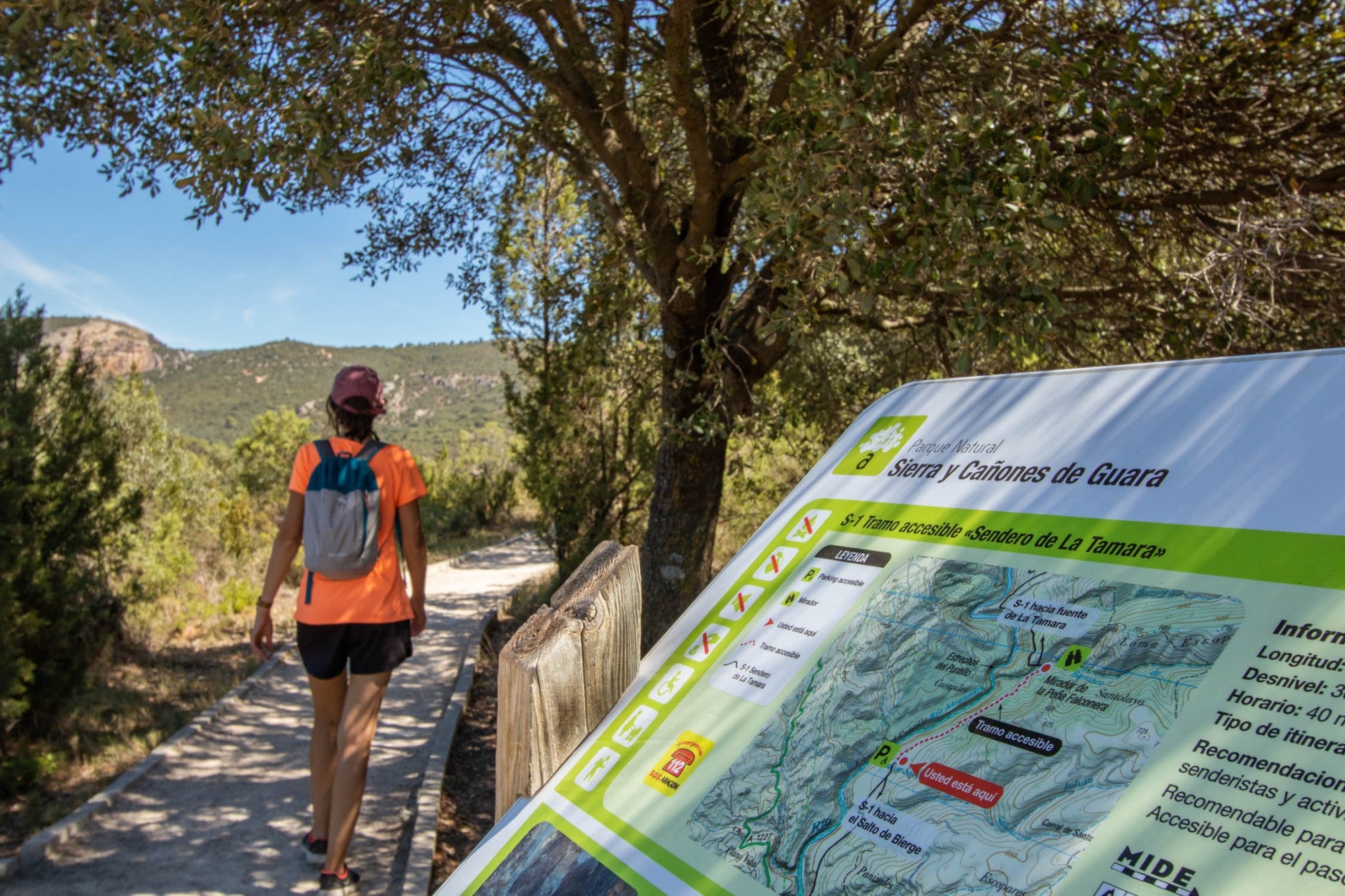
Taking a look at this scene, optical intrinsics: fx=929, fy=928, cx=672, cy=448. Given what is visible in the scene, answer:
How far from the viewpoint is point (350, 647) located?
154 inches

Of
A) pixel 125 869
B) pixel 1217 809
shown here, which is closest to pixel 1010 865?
pixel 1217 809

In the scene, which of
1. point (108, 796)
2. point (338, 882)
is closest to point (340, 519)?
point (338, 882)

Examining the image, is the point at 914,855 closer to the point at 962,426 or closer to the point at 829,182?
the point at 962,426

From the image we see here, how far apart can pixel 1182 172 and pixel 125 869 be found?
682cm

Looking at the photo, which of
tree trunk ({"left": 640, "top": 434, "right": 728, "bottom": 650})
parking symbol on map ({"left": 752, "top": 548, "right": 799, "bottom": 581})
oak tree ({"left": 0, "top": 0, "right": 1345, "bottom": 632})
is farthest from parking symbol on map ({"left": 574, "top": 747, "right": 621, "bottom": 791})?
tree trunk ({"left": 640, "top": 434, "right": 728, "bottom": 650})

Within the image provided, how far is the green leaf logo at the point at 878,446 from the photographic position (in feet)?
5.80

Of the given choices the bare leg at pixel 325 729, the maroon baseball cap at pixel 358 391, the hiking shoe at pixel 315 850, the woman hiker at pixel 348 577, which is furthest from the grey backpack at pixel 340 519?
the hiking shoe at pixel 315 850

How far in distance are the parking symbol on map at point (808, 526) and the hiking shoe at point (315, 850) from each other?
381 cm

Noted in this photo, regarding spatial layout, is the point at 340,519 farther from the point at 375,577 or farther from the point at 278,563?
the point at 278,563

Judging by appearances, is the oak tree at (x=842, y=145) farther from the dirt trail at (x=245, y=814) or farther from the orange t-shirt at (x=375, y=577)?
the dirt trail at (x=245, y=814)

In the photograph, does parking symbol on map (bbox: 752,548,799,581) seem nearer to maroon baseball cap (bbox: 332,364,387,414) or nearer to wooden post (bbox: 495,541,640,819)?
wooden post (bbox: 495,541,640,819)

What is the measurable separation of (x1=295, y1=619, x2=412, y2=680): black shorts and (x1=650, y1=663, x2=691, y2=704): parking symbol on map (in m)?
2.44

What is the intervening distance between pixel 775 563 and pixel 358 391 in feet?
9.05

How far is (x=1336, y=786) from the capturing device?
912 millimetres
